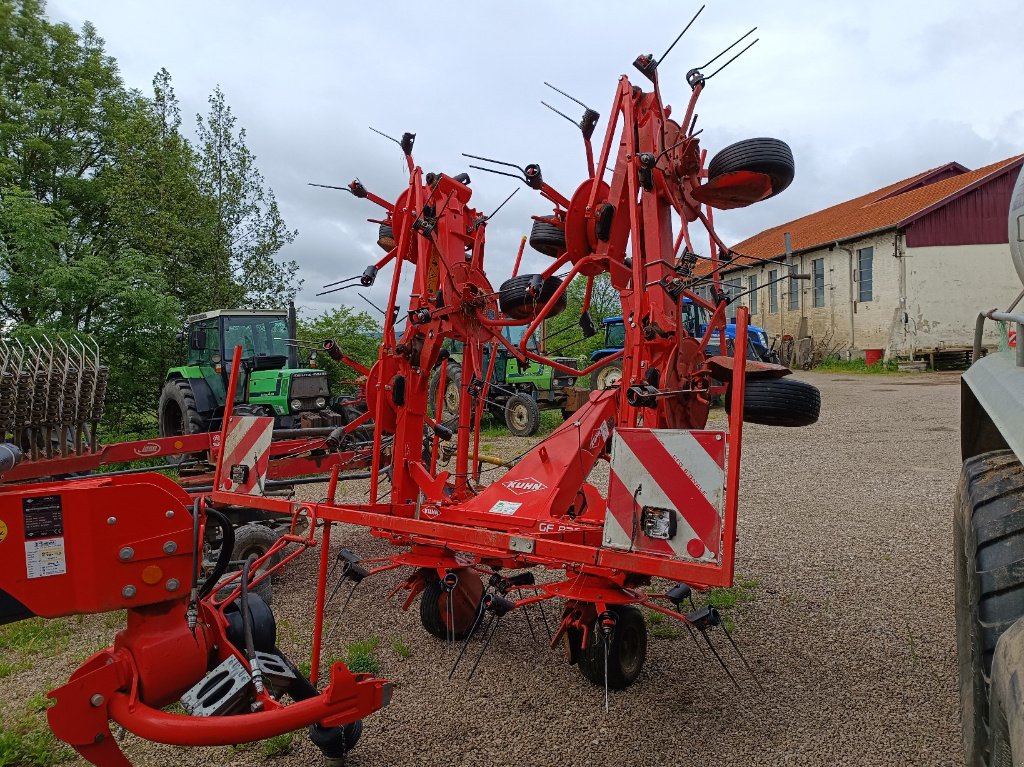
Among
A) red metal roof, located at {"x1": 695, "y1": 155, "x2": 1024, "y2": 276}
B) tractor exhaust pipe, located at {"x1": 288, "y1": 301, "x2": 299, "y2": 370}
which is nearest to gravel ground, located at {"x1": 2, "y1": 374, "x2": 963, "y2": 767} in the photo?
tractor exhaust pipe, located at {"x1": 288, "y1": 301, "x2": 299, "y2": 370}

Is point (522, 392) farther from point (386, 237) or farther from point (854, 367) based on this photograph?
point (854, 367)

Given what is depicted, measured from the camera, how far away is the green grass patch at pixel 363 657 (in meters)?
3.87

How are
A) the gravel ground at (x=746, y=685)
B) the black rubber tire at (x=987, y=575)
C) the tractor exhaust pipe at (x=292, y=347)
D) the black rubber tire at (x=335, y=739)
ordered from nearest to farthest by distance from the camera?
the black rubber tire at (x=987, y=575)
the black rubber tire at (x=335, y=739)
the gravel ground at (x=746, y=685)
the tractor exhaust pipe at (x=292, y=347)

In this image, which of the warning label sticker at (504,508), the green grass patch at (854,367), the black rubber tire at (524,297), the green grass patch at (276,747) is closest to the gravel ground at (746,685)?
the green grass patch at (276,747)

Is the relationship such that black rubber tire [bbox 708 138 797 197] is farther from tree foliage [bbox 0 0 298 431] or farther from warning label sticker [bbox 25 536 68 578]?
tree foliage [bbox 0 0 298 431]

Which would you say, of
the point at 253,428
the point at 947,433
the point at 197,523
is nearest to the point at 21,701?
the point at 253,428

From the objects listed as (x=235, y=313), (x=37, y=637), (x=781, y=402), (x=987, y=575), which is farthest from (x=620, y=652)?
(x=235, y=313)

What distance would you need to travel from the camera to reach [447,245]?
4.76 metres

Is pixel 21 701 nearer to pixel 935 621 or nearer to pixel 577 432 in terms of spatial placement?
pixel 577 432

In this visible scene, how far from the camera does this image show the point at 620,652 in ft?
11.3

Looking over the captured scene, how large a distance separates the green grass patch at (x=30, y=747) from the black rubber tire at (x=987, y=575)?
11.3ft

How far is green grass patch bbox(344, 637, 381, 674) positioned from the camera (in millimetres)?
3872

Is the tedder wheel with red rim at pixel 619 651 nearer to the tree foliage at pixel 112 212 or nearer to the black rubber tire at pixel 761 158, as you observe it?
the black rubber tire at pixel 761 158

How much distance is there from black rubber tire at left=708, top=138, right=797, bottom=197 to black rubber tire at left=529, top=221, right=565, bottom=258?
134cm
